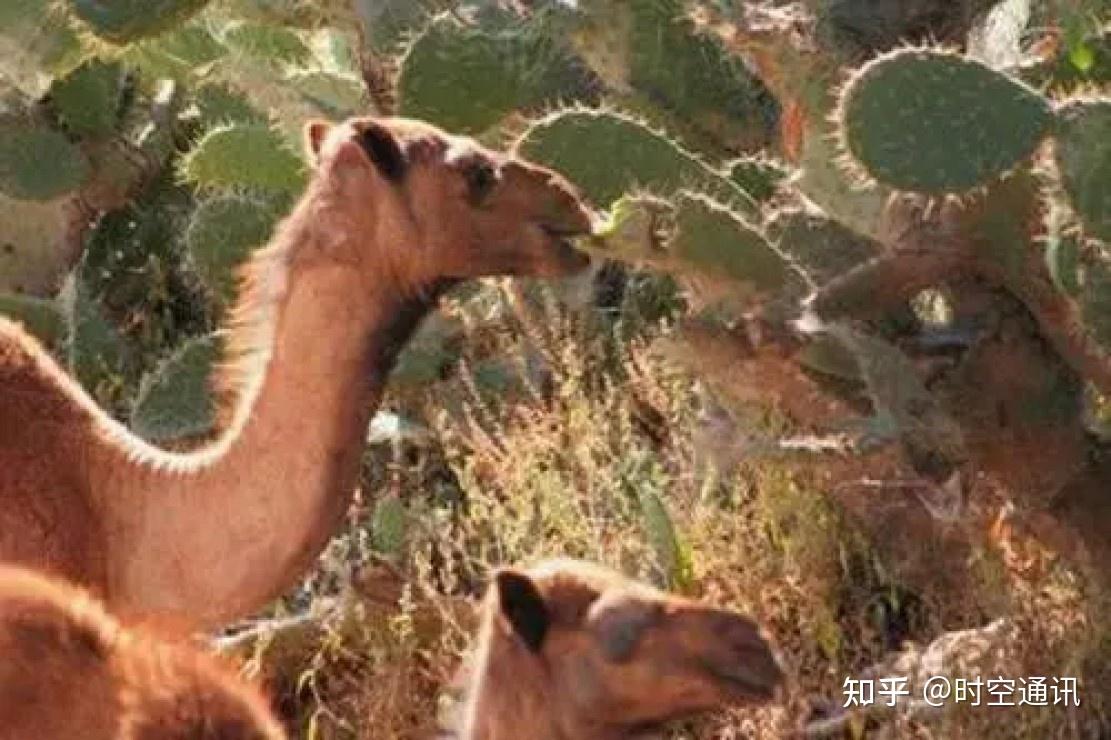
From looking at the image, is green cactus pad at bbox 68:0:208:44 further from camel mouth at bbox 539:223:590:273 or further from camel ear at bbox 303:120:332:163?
camel mouth at bbox 539:223:590:273

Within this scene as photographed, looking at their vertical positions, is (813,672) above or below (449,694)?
below

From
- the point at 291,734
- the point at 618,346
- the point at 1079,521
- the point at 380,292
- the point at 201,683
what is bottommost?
the point at 291,734

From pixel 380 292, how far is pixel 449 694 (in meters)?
1.25

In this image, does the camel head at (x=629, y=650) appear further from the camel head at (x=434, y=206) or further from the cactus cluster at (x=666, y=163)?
the cactus cluster at (x=666, y=163)

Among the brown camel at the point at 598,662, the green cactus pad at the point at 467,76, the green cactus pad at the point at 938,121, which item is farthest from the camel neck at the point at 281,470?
the green cactus pad at the point at 467,76

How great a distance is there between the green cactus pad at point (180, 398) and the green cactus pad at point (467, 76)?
0.87 meters

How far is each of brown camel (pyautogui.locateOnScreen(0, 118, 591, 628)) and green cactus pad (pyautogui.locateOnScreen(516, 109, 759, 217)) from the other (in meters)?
1.16

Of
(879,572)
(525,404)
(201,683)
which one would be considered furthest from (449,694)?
(525,404)

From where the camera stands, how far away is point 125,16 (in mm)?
10172

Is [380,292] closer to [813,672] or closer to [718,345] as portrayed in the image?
[718,345]

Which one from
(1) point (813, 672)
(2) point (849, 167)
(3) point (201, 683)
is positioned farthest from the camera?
(1) point (813, 672)

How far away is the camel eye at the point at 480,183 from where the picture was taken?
7.66 meters

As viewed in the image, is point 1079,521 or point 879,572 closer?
point 1079,521

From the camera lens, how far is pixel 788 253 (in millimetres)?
8664
